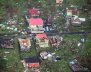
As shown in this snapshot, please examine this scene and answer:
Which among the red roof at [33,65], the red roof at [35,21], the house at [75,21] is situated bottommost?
the red roof at [33,65]

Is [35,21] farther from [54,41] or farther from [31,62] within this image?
[31,62]

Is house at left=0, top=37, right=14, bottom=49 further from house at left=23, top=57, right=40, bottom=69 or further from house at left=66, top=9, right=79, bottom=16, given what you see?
house at left=66, top=9, right=79, bottom=16

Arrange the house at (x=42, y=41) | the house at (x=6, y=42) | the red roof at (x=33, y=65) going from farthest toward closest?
the house at (x=42, y=41) → the house at (x=6, y=42) → the red roof at (x=33, y=65)

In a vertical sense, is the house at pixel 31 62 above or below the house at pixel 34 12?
below

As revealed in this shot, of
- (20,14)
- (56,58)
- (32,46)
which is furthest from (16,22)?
(56,58)

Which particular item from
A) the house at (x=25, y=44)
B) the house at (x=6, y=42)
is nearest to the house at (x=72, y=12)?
the house at (x=25, y=44)

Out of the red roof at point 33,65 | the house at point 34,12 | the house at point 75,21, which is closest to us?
the red roof at point 33,65

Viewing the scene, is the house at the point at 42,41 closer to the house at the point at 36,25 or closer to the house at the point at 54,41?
the house at the point at 54,41

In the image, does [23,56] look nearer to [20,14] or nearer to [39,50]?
[39,50]

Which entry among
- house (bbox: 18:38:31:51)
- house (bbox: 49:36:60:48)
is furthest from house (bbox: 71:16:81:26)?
house (bbox: 18:38:31:51)
